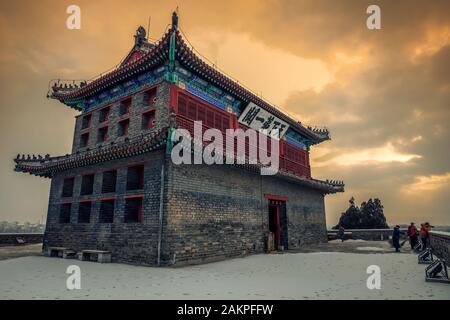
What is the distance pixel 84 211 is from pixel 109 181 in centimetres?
224

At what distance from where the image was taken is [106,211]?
12.3 metres

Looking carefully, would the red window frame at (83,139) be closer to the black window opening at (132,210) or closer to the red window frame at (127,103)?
the red window frame at (127,103)

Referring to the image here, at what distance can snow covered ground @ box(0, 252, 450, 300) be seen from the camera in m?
5.73

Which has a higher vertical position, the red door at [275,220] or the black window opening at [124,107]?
the black window opening at [124,107]

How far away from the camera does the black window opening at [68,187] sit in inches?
563

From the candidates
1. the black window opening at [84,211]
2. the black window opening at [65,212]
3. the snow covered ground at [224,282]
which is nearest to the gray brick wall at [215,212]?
the snow covered ground at [224,282]

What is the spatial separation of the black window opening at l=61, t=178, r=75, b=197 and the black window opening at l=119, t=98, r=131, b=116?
4485 mm

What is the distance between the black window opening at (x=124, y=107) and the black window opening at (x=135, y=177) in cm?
348

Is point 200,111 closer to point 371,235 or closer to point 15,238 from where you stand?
point 15,238

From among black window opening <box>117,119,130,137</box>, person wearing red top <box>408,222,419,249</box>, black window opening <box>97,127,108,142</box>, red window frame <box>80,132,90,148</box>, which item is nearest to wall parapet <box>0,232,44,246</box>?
red window frame <box>80,132,90,148</box>

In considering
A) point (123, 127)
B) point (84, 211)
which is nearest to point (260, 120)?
point (123, 127)

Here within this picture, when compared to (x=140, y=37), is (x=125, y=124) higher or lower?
lower
